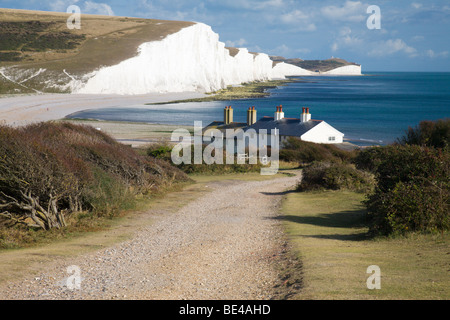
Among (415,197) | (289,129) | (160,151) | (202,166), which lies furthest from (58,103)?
(415,197)

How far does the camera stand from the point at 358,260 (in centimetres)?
1020

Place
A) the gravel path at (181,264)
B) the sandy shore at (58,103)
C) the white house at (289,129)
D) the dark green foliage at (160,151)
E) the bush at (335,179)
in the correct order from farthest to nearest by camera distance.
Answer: the sandy shore at (58,103), the white house at (289,129), the dark green foliage at (160,151), the bush at (335,179), the gravel path at (181,264)

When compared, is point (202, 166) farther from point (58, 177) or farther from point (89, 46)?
point (89, 46)

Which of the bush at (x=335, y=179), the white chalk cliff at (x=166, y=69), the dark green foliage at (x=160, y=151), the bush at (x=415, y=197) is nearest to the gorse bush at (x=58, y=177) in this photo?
the bush at (x=335, y=179)

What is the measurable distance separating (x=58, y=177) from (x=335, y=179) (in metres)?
13.2

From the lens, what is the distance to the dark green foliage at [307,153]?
38.2 meters

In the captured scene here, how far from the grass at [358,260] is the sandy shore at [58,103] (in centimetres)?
4851

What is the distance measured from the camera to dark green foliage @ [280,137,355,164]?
38219mm

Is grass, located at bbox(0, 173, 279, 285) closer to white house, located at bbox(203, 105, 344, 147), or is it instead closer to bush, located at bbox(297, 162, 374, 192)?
bush, located at bbox(297, 162, 374, 192)

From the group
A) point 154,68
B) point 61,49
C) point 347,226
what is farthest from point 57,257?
point 61,49

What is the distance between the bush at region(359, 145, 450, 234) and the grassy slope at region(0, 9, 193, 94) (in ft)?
292

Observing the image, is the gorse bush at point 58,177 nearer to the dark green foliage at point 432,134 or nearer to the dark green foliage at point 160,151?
the dark green foliage at point 160,151

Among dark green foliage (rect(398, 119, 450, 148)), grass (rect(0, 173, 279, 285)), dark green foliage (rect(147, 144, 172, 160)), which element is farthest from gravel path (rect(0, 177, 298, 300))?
dark green foliage (rect(398, 119, 450, 148))

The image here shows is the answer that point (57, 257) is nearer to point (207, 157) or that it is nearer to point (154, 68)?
point (207, 157)
